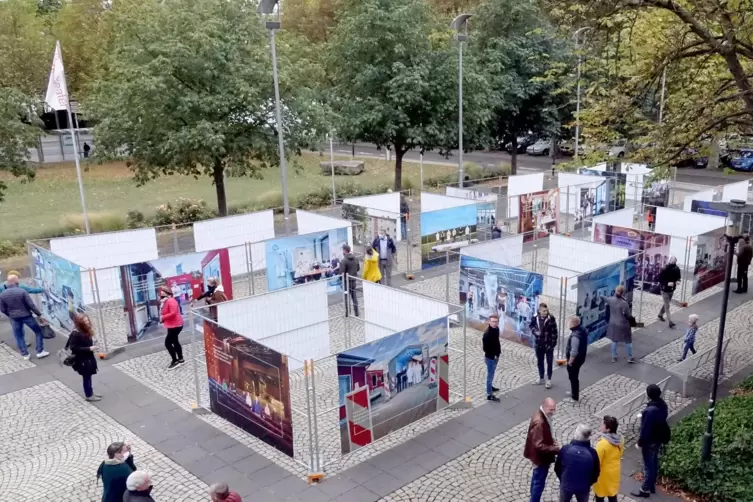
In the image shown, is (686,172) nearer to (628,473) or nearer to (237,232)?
(237,232)

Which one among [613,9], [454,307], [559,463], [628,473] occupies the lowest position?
[628,473]

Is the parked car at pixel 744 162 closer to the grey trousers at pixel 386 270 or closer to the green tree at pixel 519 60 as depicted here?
the green tree at pixel 519 60

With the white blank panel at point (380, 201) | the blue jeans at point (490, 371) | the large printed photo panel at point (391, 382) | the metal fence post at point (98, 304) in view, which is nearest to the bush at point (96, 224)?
the white blank panel at point (380, 201)

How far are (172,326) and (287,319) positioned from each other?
218 centimetres

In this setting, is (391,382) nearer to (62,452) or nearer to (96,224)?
(62,452)

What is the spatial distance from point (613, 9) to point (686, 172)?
3494 cm

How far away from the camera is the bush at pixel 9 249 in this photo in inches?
912

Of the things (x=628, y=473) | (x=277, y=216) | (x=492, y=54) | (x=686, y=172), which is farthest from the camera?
(x=686, y=172)

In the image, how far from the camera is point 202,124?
75.4ft

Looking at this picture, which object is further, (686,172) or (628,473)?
(686,172)

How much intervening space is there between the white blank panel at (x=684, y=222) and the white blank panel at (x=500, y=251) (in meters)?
4.74

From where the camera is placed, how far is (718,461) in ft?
28.9

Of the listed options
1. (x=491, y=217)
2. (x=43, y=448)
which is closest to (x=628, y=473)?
(x=43, y=448)

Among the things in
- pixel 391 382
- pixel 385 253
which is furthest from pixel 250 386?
pixel 385 253
